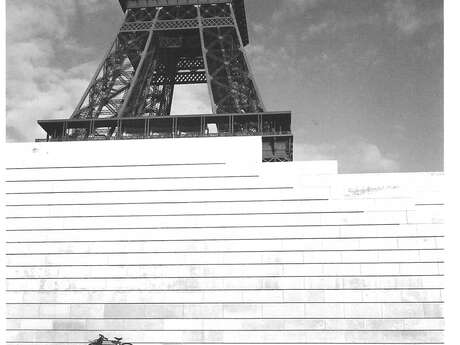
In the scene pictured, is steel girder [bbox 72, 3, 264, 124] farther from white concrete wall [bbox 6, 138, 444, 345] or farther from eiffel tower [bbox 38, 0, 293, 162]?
white concrete wall [bbox 6, 138, 444, 345]

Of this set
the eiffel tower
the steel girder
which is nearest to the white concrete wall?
the eiffel tower

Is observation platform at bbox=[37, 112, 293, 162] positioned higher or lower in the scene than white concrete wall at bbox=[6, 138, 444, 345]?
higher

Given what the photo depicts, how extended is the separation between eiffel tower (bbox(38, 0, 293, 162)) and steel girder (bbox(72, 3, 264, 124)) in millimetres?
72

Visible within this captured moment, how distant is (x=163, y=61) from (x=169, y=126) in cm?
1296

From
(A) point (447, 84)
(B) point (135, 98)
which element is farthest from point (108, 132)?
(A) point (447, 84)

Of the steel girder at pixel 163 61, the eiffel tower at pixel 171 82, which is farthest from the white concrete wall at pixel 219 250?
the steel girder at pixel 163 61

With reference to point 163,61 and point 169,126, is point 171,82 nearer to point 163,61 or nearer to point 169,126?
point 163,61

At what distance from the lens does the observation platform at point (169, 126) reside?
30.9 meters

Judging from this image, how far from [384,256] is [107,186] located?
14260 millimetres

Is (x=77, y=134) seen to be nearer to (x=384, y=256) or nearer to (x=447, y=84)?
(x=384, y=256)

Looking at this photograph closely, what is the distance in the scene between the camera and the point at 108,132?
32.1m

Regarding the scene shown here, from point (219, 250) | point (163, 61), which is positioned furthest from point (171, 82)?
point (219, 250)

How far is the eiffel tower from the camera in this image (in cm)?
3122

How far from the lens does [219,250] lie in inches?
907
